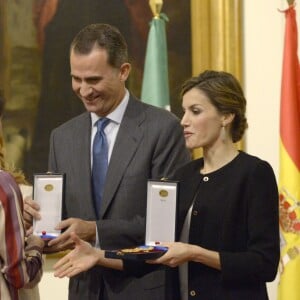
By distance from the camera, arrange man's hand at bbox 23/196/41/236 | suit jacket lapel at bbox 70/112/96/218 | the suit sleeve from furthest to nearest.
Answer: suit jacket lapel at bbox 70/112/96/218
man's hand at bbox 23/196/41/236
the suit sleeve

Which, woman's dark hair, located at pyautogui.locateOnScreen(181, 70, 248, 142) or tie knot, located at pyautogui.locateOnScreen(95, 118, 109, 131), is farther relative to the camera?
tie knot, located at pyautogui.locateOnScreen(95, 118, 109, 131)

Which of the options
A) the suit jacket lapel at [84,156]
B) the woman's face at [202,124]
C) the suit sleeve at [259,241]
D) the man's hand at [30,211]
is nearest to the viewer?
the suit sleeve at [259,241]

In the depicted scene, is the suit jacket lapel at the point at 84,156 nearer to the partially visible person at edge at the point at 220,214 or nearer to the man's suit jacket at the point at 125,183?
the man's suit jacket at the point at 125,183

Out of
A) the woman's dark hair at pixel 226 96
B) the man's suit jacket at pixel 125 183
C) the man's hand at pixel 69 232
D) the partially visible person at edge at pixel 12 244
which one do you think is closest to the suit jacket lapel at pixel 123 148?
the man's suit jacket at pixel 125 183

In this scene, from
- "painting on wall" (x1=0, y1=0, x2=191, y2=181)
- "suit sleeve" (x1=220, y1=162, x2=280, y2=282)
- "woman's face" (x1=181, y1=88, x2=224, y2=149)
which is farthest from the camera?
"painting on wall" (x1=0, y1=0, x2=191, y2=181)

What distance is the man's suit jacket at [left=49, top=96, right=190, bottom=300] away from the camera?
2848mm

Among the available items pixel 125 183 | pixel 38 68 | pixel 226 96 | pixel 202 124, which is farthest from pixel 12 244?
pixel 38 68

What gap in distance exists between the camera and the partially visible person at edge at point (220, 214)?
2.49m

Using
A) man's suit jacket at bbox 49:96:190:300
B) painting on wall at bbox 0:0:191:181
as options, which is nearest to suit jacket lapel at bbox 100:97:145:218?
man's suit jacket at bbox 49:96:190:300

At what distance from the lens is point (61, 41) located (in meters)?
4.72

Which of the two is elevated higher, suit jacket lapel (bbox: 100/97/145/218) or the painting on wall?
the painting on wall

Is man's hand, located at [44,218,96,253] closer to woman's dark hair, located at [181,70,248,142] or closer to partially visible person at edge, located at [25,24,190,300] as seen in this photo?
partially visible person at edge, located at [25,24,190,300]

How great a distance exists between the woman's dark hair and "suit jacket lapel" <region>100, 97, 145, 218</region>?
385 millimetres

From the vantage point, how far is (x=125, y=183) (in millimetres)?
2889
